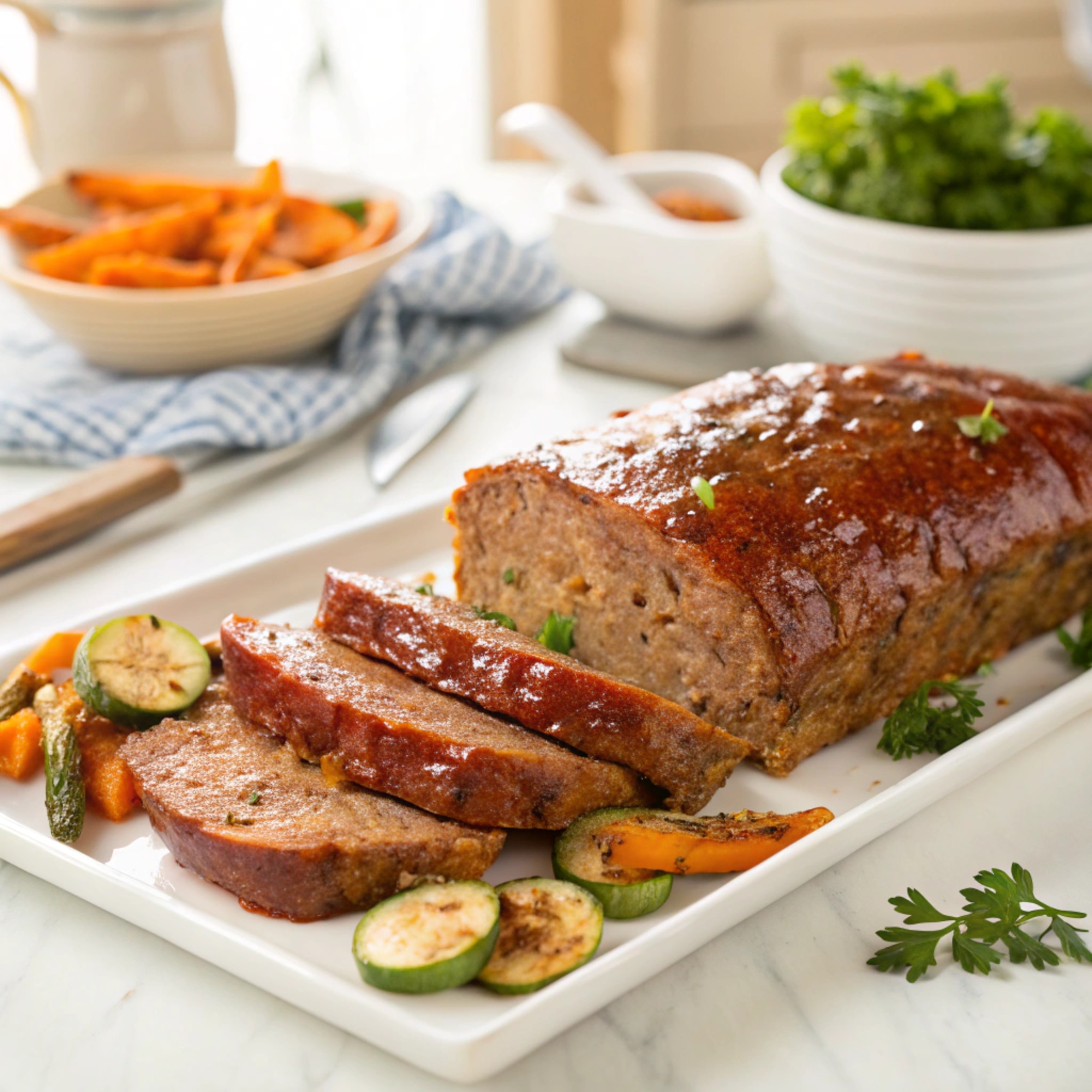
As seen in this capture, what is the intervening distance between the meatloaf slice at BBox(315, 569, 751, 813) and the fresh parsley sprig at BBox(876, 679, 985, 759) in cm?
39

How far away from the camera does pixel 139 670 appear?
119 inches

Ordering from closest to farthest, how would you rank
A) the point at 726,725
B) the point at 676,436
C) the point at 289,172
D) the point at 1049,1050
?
the point at 1049,1050
the point at 726,725
the point at 676,436
the point at 289,172

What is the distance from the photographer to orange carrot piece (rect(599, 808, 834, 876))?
2555 mm

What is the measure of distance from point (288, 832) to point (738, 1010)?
918 millimetres

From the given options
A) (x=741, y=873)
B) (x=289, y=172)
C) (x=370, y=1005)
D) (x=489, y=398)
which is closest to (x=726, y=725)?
(x=741, y=873)

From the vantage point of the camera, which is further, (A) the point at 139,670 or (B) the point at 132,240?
(B) the point at 132,240

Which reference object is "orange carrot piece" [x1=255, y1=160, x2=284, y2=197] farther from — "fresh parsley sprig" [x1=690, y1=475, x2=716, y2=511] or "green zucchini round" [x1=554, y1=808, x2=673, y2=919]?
"green zucchini round" [x1=554, y1=808, x2=673, y2=919]

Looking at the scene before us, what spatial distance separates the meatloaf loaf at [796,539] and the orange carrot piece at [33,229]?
2.62m

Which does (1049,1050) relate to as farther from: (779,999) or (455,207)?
(455,207)

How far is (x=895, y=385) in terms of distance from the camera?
3.61m

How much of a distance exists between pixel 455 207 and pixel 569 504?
11.3 ft

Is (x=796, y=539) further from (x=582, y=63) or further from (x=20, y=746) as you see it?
(x=582, y=63)

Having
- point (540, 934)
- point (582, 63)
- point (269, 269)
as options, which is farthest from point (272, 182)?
point (582, 63)

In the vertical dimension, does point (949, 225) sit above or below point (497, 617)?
above
